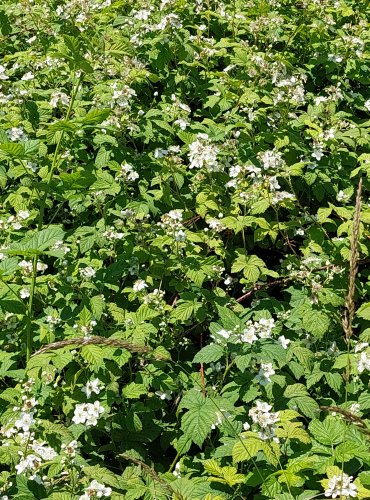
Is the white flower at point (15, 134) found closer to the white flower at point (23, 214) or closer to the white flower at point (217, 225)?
the white flower at point (23, 214)

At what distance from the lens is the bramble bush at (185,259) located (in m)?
2.67

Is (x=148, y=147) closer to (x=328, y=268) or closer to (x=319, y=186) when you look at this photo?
(x=319, y=186)

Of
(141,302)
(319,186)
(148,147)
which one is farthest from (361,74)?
(141,302)

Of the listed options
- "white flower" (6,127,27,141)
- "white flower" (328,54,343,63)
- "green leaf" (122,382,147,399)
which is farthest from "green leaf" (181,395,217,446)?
"white flower" (328,54,343,63)

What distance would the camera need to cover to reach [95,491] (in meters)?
2.44

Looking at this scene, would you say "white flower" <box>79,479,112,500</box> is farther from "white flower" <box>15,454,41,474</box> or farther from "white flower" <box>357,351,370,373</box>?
"white flower" <box>357,351,370,373</box>

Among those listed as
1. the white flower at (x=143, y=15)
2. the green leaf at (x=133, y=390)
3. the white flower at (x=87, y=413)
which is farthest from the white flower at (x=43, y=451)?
the white flower at (x=143, y=15)

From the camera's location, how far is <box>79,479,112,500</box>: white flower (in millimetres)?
2429

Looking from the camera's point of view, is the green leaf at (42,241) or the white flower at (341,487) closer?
the white flower at (341,487)

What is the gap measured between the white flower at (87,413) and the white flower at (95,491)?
38 centimetres

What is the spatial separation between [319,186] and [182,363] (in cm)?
145

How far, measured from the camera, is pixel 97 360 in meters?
2.87

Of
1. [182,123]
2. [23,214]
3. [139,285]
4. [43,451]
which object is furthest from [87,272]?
[182,123]

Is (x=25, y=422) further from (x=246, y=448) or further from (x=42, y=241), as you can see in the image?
(x=246, y=448)
